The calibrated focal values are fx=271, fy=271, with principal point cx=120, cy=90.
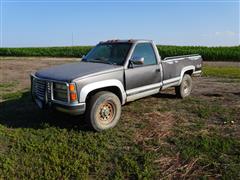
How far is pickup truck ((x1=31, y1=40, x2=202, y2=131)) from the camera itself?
16.5 feet

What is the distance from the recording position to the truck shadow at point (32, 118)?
570 centimetres

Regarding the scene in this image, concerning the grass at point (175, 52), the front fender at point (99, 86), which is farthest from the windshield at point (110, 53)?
the grass at point (175, 52)

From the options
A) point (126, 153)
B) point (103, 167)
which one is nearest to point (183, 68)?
point (126, 153)

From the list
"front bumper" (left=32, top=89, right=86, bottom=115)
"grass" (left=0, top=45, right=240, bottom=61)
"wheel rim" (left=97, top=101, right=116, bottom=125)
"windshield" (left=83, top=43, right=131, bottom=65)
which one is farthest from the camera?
"grass" (left=0, top=45, right=240, bottom=61)

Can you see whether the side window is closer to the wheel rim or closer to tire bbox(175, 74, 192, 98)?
the wheel rim

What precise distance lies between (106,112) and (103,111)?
7 cm

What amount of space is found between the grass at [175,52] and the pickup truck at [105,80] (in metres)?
24.8

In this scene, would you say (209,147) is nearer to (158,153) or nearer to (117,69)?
(158,153)

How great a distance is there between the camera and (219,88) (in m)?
10.1

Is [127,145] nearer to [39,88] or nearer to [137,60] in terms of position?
[137,60]

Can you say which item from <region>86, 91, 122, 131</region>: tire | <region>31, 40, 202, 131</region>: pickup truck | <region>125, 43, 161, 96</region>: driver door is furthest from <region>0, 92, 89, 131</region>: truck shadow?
<region>125, 43, 161, 96</region>: driver door

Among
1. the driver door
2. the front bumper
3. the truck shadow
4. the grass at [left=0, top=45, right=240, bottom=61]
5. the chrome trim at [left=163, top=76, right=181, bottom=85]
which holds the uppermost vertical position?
the grass at [left=0, top=45, right=240, bottom=61]

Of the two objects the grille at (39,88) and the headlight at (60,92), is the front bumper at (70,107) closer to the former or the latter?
the headlight at (60,92)

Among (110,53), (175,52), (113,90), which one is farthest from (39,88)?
(175,52)
